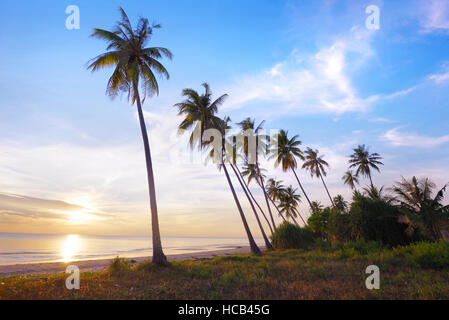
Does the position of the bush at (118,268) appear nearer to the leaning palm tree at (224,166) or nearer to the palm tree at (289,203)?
the leaning palm tree at (224,166)

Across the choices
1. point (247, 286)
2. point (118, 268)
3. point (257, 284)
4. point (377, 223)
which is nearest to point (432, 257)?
point (257, 284)

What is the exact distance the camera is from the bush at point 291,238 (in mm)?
22312

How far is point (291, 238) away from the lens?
22484mm

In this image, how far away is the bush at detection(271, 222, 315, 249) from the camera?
73.2 ft

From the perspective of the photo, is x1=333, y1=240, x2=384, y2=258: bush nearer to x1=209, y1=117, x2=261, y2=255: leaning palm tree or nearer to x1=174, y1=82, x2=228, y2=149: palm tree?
x1=209, y1=117, x2=261, y2=255: leaning palm tree

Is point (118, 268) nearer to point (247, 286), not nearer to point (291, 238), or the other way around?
point (247, 286)

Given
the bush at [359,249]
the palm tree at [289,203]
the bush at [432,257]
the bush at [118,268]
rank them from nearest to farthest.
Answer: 1. the bush at [432,257]
2. the bush at [118,268]
3. the bush at [359,249]
4. the palm tree at [289,203]

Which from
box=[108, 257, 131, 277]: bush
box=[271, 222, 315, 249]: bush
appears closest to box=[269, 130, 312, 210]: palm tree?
box=[271, 222, 315, 249]: bush

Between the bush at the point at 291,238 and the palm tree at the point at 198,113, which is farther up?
the palm tree at the point at 198,113

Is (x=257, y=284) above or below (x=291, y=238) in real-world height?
above

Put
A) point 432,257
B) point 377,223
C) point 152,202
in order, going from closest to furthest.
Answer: point 432,257 → point 152,202 → point 377,223

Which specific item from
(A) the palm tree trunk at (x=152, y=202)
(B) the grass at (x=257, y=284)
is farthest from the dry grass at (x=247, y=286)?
(A) the palm tree trunk at (x=152, y=202)
